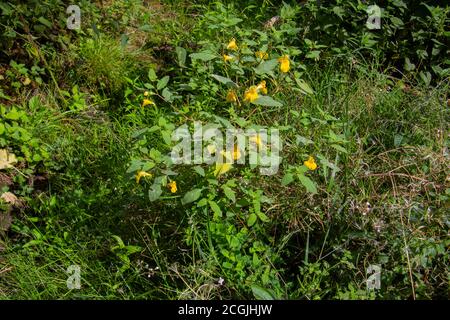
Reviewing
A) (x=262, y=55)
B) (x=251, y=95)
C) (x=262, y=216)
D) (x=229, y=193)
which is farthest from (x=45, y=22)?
(x=262, y=216)

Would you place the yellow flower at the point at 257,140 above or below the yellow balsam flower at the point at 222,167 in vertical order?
above

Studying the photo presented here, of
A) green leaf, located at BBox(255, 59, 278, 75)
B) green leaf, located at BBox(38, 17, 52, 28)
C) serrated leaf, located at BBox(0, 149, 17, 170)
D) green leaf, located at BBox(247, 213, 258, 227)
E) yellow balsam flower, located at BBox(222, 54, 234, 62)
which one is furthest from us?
green leaf, located at BBox(38, 17, 52, 28)

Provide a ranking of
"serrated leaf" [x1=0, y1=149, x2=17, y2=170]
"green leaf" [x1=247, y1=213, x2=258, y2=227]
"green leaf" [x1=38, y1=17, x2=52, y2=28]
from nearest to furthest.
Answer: "green leaf" [x1=247, y1=213, x2=258, y2=227]
"serrated leaf" [x1=0, y1=149, x2=17, y2=170]
"green leaf" [x1=38, y1=17, x2=52, y2=28]

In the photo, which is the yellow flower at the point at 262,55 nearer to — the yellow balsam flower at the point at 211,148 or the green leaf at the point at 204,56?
the green leaf at the point at 204,56

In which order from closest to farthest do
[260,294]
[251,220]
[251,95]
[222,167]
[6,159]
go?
1. [260,294]
2. [222,167]
3. [251,220]
4. [251,95]
5. [6,159]

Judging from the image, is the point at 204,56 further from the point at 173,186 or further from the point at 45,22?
the point at 45,22

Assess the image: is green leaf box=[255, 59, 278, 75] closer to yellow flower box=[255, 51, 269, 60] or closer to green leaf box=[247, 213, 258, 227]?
yellow flower box=[255, 51, 269, 60]

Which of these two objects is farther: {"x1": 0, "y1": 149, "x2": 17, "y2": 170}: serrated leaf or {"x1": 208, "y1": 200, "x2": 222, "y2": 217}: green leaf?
{"x1": 0, "y1": 149, "x2": 17, "y2": 170}: serrated leaf

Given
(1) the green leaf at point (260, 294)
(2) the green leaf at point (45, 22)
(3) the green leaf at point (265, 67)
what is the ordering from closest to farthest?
(1) the green leaf at point (260, 294) → (3) the green leaf at point (265, 67) → (2) the green leaf at point (45, 22)

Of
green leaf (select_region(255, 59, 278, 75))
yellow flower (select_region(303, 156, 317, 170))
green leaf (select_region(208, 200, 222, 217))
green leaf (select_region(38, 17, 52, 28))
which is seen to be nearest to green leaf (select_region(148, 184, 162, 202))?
green leaf (select_region(208, 200, 222, 217))

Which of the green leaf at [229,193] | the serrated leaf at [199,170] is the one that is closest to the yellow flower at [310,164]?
the green leaf at [229,193]

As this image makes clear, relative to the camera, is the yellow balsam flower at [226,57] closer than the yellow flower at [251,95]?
No

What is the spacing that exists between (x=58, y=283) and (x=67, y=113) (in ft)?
3.90
